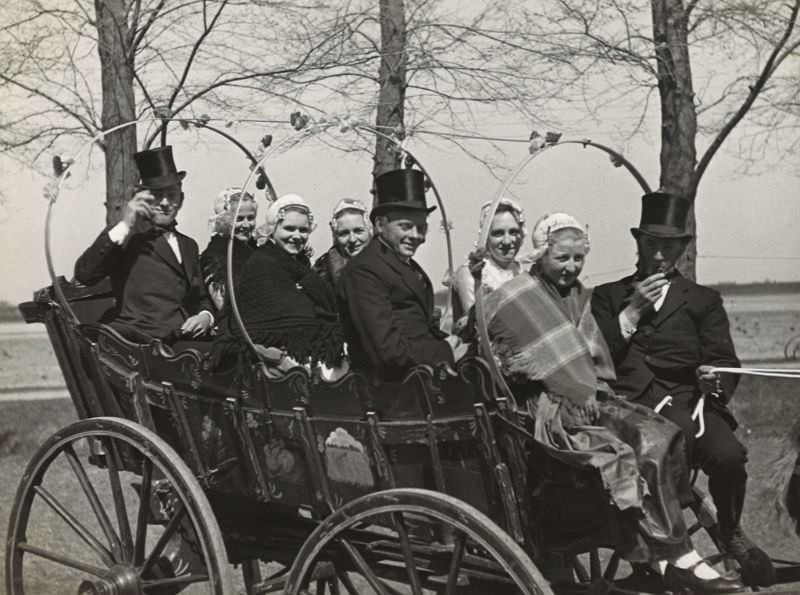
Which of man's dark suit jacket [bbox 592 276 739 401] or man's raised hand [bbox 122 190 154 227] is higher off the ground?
man's raised hand [bbox 122 190 154 227]

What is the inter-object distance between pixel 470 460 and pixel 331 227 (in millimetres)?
2198

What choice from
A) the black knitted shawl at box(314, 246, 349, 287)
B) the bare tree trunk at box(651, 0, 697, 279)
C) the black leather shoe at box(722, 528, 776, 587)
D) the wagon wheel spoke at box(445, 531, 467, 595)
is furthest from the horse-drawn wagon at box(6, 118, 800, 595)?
the bare tree trunk at box(651, 0, 697, 279)

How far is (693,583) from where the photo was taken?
3.86 m

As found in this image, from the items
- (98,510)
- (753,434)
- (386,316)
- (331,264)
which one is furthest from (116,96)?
(753,434)

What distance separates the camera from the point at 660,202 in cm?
452

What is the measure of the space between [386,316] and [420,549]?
0.76 metres

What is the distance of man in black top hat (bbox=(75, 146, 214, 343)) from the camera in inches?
202

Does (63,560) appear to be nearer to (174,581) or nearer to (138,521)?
(138,521)

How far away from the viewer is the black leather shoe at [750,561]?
419cm

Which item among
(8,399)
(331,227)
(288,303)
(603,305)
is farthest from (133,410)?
(8,399)

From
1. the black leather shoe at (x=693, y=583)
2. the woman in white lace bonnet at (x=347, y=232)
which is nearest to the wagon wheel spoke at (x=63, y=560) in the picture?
the woman in white lace bonnet at (x=347, y=232)

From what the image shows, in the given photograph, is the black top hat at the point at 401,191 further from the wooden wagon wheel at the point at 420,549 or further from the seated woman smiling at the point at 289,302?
the wooden wagon wheel at the point at 420,549

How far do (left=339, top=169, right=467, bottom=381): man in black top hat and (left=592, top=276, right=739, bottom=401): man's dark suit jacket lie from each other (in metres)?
0.68

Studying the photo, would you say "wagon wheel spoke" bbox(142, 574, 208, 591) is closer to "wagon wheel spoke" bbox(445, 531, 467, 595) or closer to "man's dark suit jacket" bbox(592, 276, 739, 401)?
"wagon wheel spoke" bbox(445, 531, 467, 595)
